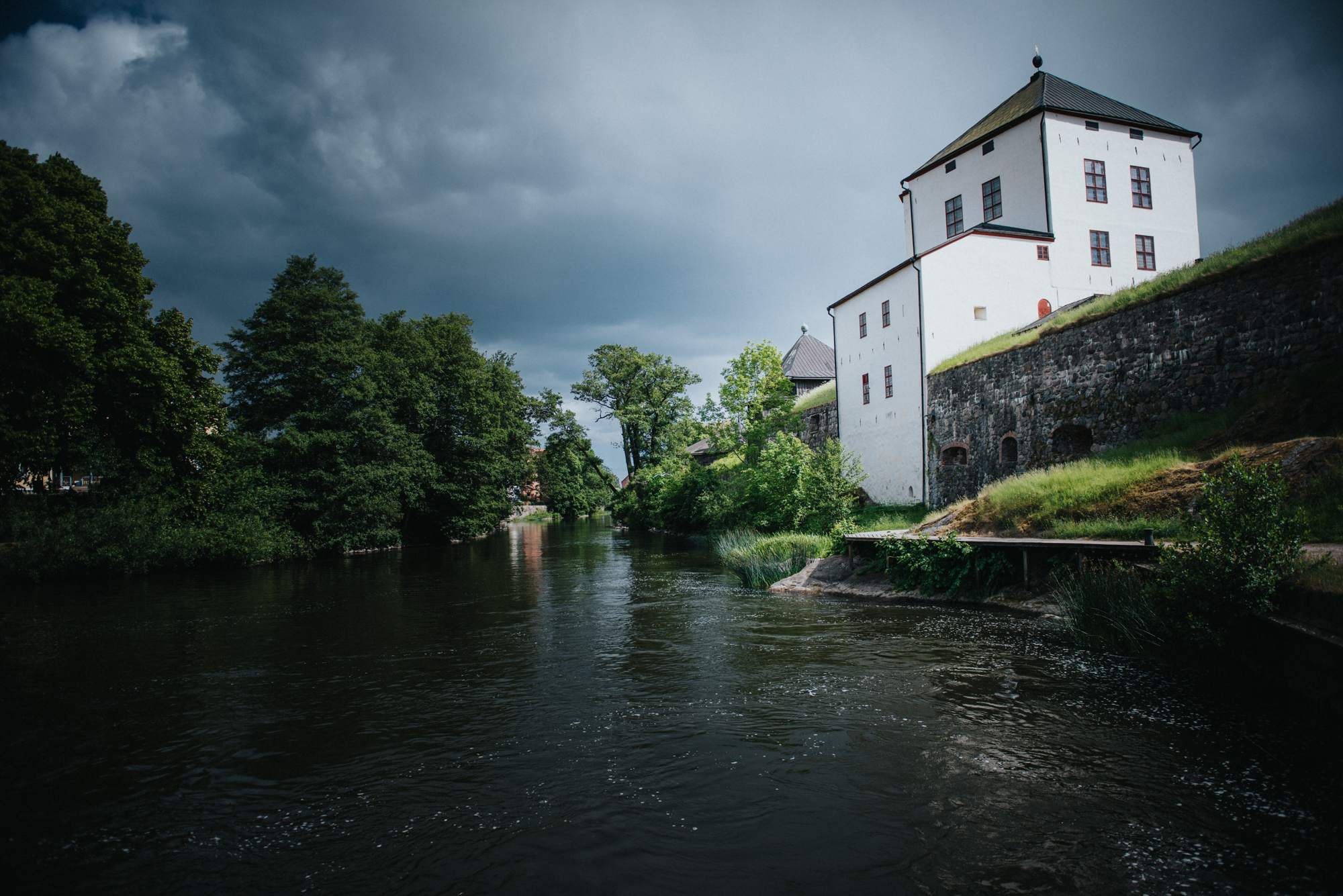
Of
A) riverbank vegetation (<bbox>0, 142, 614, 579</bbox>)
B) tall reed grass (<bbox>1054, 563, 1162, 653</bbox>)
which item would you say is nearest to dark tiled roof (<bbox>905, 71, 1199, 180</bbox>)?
tall reed grass (<bbox>1054, 563, 1162, 653</bbox>)

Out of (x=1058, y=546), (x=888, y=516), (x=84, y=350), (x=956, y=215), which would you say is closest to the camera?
(x=1058, y=546)

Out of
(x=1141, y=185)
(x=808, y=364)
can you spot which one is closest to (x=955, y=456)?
(x=1141, y=185)

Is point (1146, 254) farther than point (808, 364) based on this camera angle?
No

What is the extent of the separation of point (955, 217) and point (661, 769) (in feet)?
97.7

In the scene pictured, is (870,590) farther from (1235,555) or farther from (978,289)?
(978,289)

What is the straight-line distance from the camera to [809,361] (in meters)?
44.8

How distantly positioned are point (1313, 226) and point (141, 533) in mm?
33559

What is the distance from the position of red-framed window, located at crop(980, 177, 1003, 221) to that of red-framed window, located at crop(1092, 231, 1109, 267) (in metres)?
3.67

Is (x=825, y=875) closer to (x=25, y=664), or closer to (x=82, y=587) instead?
(x=25, y=664)

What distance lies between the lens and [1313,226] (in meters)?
12.7

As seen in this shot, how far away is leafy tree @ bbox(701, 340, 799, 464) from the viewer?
104 feet

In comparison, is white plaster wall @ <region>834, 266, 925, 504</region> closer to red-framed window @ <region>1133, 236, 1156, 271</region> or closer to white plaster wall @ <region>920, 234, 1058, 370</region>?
white plaster wall @ <region>920, 234, 1058, 370</region>

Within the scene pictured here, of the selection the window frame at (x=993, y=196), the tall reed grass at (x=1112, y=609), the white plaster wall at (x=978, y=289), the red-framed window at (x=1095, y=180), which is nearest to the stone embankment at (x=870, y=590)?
the tall reed grass at (x=1112, y=609)

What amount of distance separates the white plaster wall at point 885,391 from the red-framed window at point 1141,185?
433 inches
